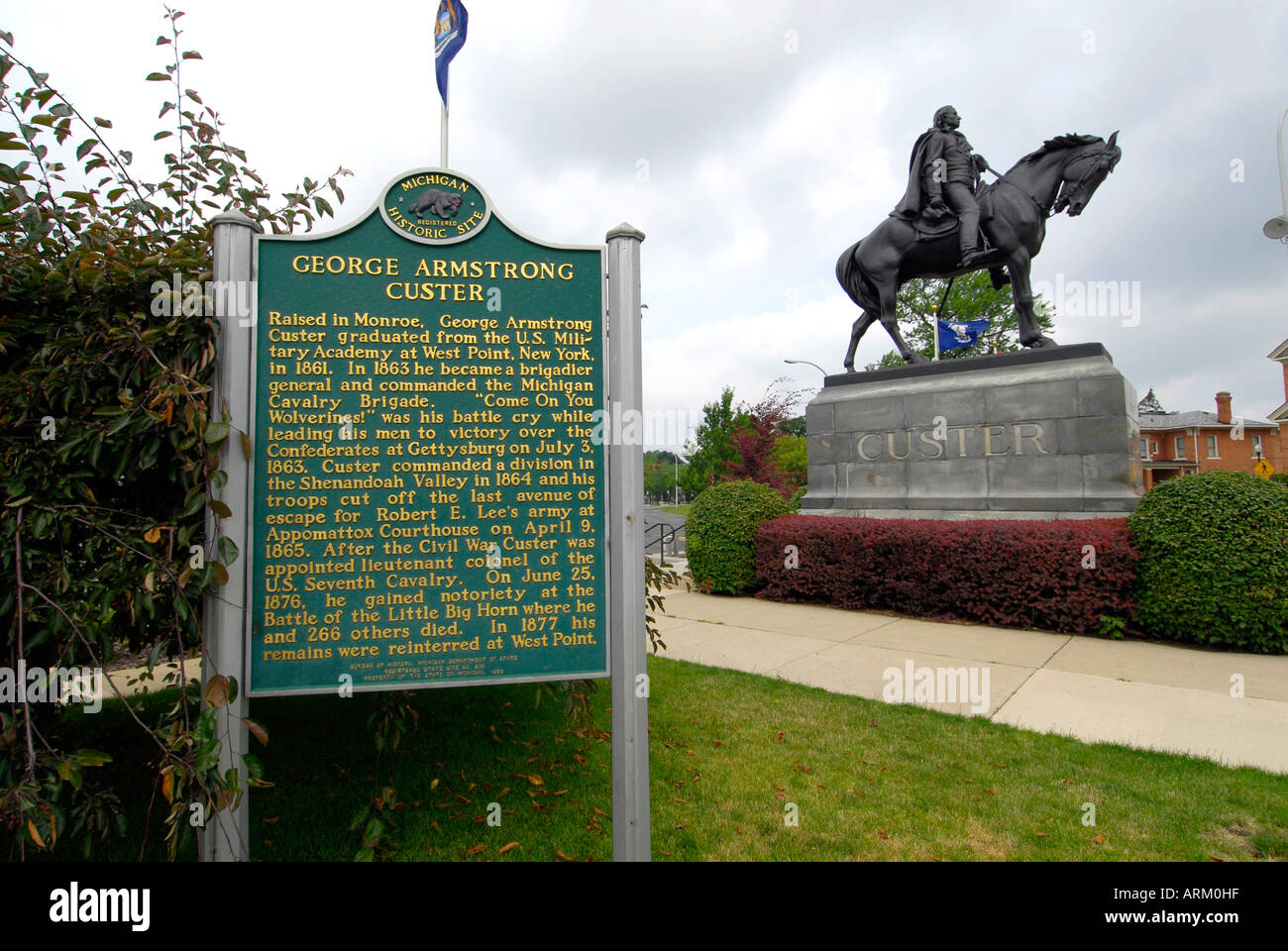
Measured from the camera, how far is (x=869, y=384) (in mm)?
11289

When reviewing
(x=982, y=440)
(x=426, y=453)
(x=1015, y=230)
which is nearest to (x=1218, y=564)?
(x=982, y=440)

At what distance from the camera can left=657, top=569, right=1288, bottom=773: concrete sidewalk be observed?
450cm

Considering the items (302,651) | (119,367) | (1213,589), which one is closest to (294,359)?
(119,367)

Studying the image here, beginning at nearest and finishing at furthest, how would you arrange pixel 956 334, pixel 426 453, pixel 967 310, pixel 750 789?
pixel 426 453
pixel 750 789
pixel 956 334
pixel 967 310

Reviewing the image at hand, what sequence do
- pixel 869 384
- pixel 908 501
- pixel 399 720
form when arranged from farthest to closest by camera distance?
pixel 869 384 → pixel 908 501 → pixel 399 720

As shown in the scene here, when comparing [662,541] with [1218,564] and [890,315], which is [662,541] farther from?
[1218,564]

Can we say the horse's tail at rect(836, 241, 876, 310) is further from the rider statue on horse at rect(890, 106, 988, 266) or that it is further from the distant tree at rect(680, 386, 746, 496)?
the distant tree at rect(680, 386, 746, 496)

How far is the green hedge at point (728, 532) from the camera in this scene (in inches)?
412

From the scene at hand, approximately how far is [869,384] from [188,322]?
10460mm

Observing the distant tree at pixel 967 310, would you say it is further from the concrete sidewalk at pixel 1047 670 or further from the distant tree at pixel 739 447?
the concrete sidewalk at pixel 1047 670

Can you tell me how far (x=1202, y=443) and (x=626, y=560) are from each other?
64.6 metres

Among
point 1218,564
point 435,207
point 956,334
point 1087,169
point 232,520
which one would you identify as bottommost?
point 1218,564

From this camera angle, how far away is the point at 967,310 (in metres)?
35.4
